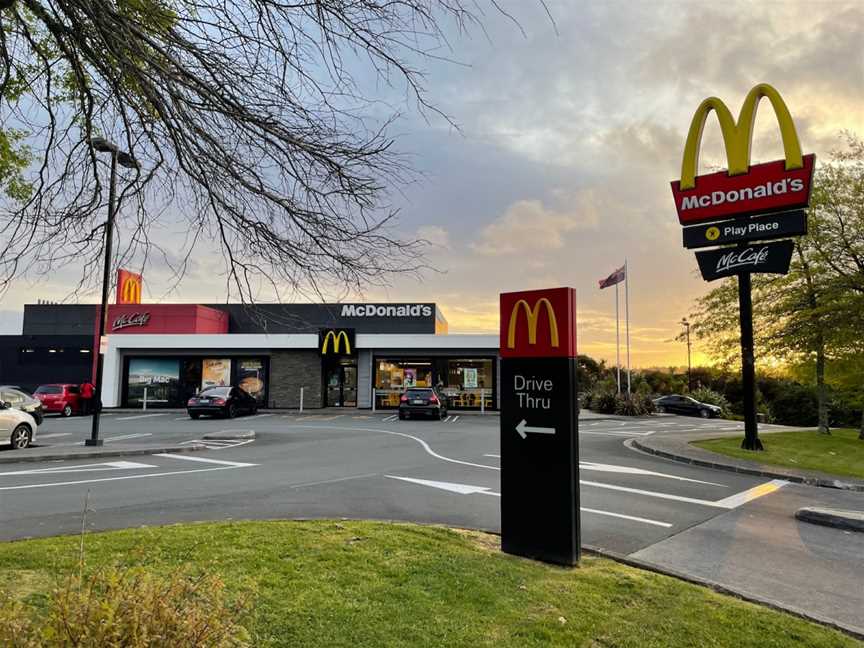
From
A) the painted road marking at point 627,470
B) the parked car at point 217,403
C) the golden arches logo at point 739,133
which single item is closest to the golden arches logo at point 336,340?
the parked car at point 217,403

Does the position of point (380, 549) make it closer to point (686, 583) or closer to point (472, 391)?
point (686, 583)

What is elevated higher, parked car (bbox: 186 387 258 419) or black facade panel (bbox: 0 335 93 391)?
black facade panel (bbox: 0 335 93 391)

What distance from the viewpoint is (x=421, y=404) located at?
2517 cm

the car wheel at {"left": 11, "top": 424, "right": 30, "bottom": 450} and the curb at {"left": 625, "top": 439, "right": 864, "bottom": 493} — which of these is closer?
the curb at {"left": 625, "top": 439, "right": 864, "bottom": 493}

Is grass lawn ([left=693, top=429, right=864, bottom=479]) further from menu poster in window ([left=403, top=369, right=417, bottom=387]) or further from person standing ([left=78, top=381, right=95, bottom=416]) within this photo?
person standing ([left=78, top=381, right=95, bottom=416])

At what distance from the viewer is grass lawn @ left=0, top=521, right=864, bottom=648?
3579 millimetres

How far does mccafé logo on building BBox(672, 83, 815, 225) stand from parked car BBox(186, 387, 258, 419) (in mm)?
19745

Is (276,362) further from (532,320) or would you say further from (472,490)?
(532,320)

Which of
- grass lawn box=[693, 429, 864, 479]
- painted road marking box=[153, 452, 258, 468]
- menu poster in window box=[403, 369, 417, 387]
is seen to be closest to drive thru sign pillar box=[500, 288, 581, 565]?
painted road marking box=[153, 452, 258, 468]

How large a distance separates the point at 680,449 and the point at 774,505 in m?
6.81

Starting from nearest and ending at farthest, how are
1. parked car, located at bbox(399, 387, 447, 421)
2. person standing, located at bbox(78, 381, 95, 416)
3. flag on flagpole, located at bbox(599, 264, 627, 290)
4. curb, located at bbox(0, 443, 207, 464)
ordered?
1. curb, located at bbox(0, 443, 207, 464)
2. parked car, located at bbox(399, 387, 447, 421)
3. person standing, located at bbox(78, 381, 95, 416)
4. flag on flagpole, located at bbox(599, 264, 627, 290)

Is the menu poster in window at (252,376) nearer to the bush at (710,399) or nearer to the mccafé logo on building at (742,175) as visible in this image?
the mccafé logo on building at (742,175)

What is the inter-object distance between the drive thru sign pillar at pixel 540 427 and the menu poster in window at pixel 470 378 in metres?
25.7

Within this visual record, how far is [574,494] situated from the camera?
208 inches
